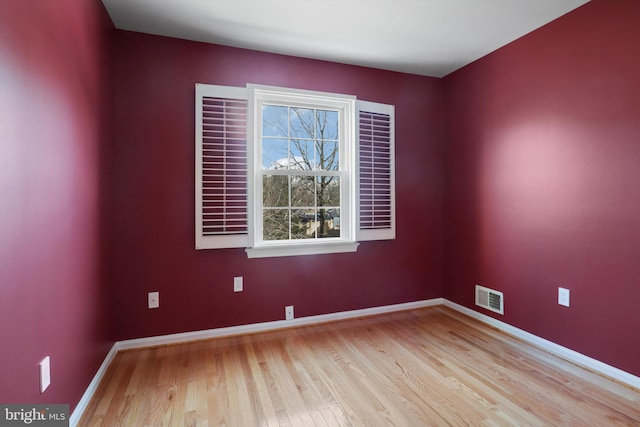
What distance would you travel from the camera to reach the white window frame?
279cm

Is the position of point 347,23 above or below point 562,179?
above

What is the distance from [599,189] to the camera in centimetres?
216

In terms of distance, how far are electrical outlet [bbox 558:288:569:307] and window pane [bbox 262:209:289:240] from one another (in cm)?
228

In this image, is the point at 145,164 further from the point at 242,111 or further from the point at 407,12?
the point at 407,12

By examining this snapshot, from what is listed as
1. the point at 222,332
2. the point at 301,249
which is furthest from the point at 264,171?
the point at 222,332

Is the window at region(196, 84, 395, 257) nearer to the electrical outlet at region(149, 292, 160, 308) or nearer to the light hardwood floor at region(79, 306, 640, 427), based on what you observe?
the electrical outlet at region(149, 292, 160, 308)

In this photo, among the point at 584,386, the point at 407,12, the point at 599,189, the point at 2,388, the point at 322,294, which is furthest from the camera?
the point at 322,294

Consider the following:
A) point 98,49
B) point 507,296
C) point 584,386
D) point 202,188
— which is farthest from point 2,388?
point 507,296

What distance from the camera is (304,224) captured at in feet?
10.2

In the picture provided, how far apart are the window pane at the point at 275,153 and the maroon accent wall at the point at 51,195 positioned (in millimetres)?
1251

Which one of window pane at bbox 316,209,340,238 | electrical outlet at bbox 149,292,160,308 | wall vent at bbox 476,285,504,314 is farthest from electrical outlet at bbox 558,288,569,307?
electrical outlet at bbox 149,292,160,308

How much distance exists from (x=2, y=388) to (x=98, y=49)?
2.01 meters

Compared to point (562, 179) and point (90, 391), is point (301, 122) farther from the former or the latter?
point (90, 391)

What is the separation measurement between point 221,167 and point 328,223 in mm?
1174
